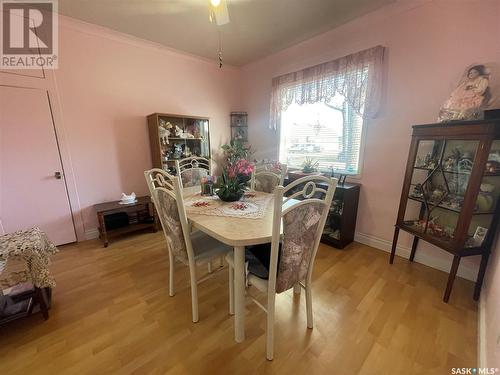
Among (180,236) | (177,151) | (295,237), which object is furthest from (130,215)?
(295,237)

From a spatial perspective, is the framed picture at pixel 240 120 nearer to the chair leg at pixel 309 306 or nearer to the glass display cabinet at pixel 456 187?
the glass display cabinet at pixel 456 187

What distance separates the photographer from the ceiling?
207cm

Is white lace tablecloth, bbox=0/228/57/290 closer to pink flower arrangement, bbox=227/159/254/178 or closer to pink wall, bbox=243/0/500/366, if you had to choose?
pink flower arrangement, bbox=227/159/254/178

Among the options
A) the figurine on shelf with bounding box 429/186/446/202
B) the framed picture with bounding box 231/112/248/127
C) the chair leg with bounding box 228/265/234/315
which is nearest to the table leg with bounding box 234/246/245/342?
the chair leg with bounding box 228/265/234/315

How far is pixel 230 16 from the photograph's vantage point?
2254mm

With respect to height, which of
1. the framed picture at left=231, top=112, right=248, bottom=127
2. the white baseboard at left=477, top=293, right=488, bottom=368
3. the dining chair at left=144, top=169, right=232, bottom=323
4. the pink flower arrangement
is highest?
the framed picture at left=231, top=112, right=248, bottom=127

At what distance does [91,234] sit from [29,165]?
3.46 feet

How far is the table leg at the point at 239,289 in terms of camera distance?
1201 millimetres

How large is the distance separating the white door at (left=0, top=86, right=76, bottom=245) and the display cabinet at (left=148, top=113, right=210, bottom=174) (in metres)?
1.08

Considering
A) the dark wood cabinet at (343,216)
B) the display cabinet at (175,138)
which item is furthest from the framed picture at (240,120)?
the dark wood cabinet at (343,216)

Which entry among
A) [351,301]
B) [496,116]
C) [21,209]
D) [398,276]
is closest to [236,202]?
[351,301]

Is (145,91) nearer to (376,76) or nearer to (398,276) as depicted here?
(376,76)

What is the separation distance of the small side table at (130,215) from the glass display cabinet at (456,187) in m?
3.06

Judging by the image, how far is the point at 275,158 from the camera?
3521mm
